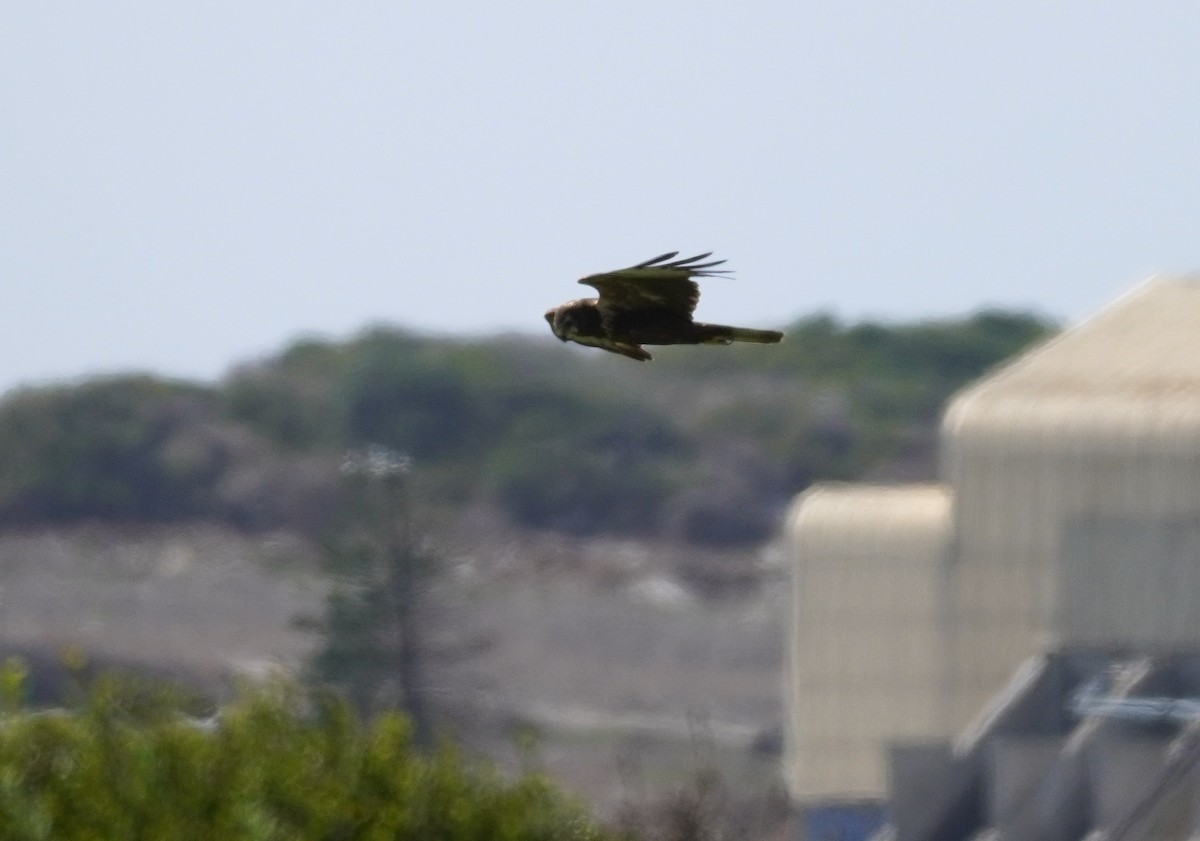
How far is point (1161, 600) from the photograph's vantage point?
2986 cm

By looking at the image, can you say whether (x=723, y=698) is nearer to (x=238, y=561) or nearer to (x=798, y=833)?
(x=238, y=561)

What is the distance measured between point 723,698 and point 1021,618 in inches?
982

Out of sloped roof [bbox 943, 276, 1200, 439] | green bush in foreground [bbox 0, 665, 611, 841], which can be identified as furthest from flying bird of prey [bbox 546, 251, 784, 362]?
sloped roof [bbox 943, 276, 1200, 439]

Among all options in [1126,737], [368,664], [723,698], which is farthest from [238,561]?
[1126,737]

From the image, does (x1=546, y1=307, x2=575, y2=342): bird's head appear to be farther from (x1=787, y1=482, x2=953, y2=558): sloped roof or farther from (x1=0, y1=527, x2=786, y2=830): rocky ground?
(x1=0, y1=527, x2=786, y2=830): rocky ground

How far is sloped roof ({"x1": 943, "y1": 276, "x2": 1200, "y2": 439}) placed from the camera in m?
32.5

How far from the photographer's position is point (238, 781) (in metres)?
15.4

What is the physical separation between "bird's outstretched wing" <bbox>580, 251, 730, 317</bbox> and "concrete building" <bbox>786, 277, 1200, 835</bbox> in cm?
2270

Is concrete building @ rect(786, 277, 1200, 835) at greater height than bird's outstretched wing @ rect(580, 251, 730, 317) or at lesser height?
lesser

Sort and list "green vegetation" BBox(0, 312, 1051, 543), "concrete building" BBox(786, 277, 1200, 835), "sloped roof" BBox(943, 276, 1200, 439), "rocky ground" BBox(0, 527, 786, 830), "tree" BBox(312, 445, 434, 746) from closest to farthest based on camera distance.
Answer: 1. "concrete building" BBox(786, 277, 1200, 835)
2. "sloped roof" BBox(943, 276, 1200, 439)
3. "tree" BBox(312, 445, 434, 746)
4. "rocky ground" BBox(0, 527, 786, 830)
5. "green vegetation" BBox(0, 312, 1051, 543)

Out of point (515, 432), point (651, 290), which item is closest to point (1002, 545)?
point (651, 290)

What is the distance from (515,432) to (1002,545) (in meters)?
41.0

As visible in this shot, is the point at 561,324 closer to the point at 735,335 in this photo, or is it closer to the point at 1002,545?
the point at 735,335

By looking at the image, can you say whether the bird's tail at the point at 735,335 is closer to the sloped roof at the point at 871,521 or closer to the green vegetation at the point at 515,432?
the sloped roof at the point at 871,521
